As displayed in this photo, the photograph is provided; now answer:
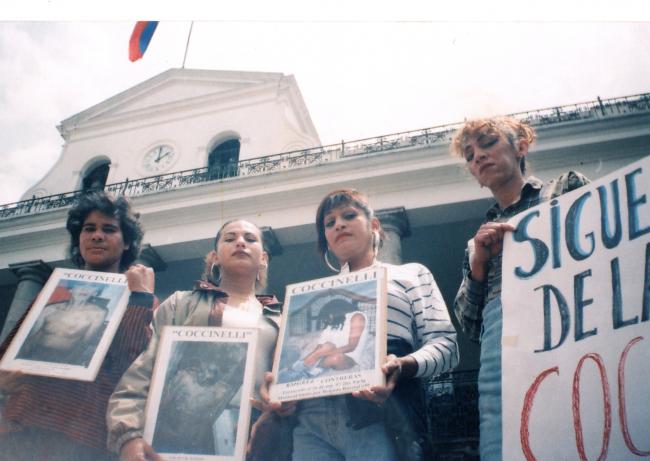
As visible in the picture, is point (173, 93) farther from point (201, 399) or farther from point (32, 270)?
point (201, 399)

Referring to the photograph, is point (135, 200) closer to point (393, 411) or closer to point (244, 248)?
point (244, 248)

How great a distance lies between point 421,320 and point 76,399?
5.17 ft

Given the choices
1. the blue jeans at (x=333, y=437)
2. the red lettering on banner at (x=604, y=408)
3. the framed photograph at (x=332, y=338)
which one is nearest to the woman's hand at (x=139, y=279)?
the framed photograph at (x=332, y=338)

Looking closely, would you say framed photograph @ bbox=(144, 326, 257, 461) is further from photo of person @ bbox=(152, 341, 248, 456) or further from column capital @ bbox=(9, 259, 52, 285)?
column capital @ bbox=(9, 259, 52, 285)

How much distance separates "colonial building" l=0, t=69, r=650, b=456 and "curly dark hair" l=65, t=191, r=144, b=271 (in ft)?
18.5

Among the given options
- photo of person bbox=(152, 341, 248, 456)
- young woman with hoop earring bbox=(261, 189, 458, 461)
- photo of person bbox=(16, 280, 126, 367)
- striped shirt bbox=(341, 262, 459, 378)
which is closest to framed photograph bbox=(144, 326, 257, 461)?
photo of person bbox=(152, 341, 248, 456)

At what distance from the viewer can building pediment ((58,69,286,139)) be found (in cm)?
1510

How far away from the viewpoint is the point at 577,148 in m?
9.26

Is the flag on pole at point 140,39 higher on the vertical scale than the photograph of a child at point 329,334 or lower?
higher

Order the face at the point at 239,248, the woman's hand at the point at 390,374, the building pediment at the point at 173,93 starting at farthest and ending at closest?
the building pediment at the point at 173,93 < the face at the point at 239,248 < the woman's hand at the point at 390,374

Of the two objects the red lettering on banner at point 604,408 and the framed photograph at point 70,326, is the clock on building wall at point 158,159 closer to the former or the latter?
the framed photograph at point 70,326

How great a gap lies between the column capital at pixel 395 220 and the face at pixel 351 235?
700 centimetres

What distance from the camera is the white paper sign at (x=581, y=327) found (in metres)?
1.52

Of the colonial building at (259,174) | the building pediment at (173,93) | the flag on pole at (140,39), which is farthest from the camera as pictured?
the building pediment at (173,93)
